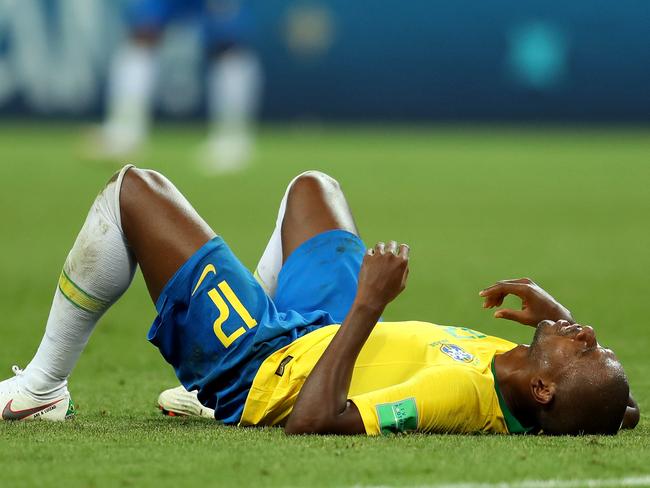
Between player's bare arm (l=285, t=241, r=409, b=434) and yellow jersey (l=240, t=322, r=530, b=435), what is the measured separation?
79mm

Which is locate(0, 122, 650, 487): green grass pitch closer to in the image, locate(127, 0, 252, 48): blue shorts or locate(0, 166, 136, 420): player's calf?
locate(0, 166, 136, 420): player's calf

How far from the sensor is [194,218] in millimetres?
3787

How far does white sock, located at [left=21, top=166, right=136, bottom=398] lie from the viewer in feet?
12.3

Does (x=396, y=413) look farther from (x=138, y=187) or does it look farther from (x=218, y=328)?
(x=138, y=187)

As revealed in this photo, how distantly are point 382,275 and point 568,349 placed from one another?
517mm

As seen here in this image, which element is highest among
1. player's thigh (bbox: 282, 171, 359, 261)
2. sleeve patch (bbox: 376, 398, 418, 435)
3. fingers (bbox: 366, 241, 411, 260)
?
fingers (bbox: 366, 241, 411, 260)

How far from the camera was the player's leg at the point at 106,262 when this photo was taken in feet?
12.2

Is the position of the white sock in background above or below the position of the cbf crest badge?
below

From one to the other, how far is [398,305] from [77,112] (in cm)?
1208

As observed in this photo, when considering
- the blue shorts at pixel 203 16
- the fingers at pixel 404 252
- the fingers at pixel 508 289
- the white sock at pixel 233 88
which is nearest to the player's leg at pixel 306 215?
the fingers at pixel 508 289

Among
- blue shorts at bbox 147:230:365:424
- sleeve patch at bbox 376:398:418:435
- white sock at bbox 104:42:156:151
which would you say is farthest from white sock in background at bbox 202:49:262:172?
sleeve patch at bbox 376:398:418:435

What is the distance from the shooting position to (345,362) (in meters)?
3.39

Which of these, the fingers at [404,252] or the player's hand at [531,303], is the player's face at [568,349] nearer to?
the player's hand at [531,303]

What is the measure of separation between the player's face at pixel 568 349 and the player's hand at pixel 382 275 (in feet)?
1.33
